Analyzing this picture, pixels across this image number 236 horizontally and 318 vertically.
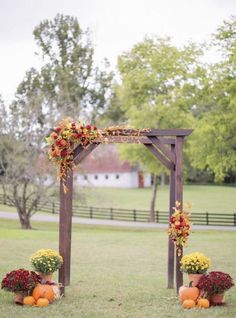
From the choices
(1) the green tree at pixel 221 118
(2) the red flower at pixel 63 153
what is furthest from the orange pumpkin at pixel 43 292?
(1) the green tree at pixel 221 118

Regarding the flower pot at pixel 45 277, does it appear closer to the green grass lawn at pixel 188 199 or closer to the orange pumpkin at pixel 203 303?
the orange pumpkin at pixel 203 303

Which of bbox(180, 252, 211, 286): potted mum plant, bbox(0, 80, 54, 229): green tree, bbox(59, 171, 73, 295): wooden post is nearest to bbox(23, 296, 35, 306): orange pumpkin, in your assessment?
bbox(59, 171, 73, 295): wooden post

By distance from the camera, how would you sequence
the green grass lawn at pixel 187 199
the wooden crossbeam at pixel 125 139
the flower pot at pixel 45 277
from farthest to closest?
the green grass lawn at pixel 187 199
the wooden crossbeam at pixel 125 139
the flower pot at pixel 45 277

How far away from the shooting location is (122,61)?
132 feet

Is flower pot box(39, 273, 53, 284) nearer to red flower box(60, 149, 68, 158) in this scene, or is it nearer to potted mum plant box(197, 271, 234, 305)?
red flower box(60, 149, 68, 158)

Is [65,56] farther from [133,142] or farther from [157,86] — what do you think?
[133,142]

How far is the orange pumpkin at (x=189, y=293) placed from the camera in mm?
10969

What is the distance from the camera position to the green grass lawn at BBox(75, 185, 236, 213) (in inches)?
2189

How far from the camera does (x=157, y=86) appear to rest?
129 ft

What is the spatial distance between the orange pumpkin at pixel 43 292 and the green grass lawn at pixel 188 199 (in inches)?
1526

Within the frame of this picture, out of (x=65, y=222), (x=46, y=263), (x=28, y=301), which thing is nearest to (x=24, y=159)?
(x=65, y=222)

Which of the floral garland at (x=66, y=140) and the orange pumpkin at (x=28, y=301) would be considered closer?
the orange pumpkin at (x=28, y=301)

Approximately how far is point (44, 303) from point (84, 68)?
5176 centimetres

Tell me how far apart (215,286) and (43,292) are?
351 cm
